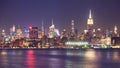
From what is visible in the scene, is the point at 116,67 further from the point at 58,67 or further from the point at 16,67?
the point at 16,67

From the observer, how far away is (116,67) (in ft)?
219

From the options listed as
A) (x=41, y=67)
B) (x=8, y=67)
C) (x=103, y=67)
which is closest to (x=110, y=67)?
(x=103, y=67)

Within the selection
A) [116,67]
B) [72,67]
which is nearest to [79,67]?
[72,67]

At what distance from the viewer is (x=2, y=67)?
6469 cm

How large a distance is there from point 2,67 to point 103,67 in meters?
15.2

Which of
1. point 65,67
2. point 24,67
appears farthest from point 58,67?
point 24,67

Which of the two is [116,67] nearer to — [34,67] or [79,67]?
[79,67]

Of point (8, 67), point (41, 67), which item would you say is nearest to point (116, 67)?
point (41, 67)

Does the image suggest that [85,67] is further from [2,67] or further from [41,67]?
[2,67]

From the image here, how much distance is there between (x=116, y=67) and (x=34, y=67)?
12.3 m

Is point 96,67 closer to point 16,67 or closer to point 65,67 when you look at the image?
point 65,67

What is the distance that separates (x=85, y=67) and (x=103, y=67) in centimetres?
274

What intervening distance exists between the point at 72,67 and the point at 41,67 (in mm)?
→ 4663

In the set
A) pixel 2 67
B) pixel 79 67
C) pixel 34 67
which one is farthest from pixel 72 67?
pixel 2 67
